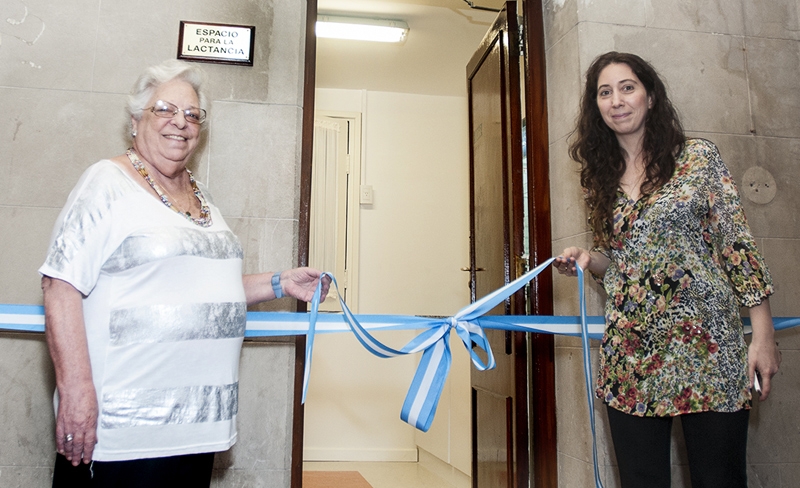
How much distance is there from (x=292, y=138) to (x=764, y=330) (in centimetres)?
167

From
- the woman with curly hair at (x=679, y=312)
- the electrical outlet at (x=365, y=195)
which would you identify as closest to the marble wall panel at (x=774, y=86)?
the woman with curly hair at (x=679, y=312)

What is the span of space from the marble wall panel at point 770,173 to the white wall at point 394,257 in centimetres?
230

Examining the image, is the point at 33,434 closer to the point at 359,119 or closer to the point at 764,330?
the point at 764,330

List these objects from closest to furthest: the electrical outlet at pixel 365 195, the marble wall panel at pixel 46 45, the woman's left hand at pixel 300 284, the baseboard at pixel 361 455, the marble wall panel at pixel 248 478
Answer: the woman's left hand at pixel 300 284, the marble wall panel at pixel 248 478, the marble wall panel at pixel 46 45, the baseboard at pixel 361 455, the electrical outlet at pixel 365 195

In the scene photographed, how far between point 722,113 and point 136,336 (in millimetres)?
2306

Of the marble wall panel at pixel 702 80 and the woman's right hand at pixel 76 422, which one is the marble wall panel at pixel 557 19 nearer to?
the marble wall panel at pixel 702 80

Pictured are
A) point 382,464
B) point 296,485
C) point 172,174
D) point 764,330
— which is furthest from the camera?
point 382,464

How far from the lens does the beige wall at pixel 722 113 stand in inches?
92.1

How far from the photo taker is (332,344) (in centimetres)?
475

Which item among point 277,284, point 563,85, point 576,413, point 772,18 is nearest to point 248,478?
point 277,284

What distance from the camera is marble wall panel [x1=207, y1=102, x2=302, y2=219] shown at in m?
2.30

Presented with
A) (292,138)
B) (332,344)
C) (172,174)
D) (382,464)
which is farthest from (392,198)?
(172,174)

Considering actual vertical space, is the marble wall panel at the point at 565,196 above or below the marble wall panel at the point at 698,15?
below

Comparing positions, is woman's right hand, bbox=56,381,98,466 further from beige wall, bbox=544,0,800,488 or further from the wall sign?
beige wall, bbox=544,0,800,488
